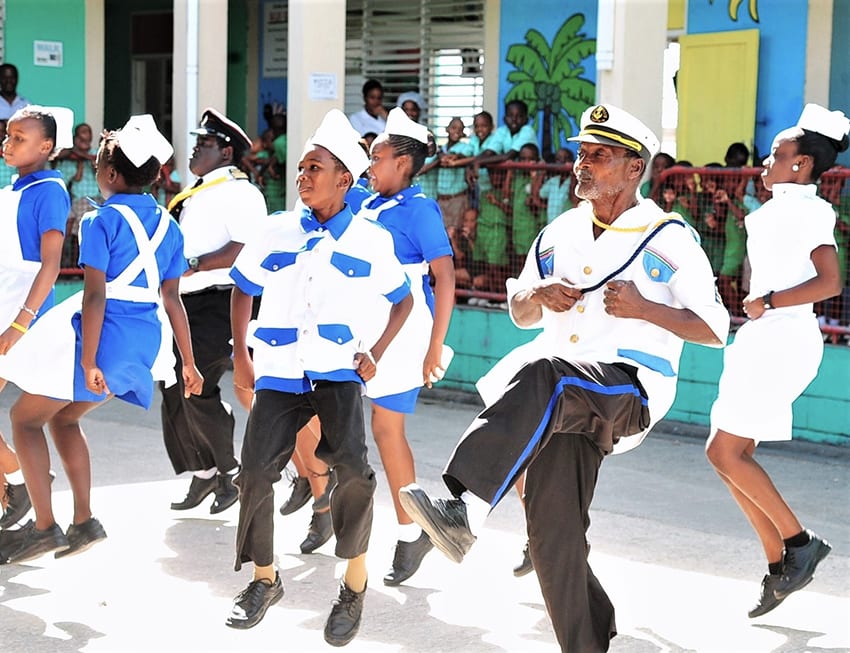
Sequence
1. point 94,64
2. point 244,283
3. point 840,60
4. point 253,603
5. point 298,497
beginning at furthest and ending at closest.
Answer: point 94,64, point 840,60, point 298,497, point 244,283, point 253,603

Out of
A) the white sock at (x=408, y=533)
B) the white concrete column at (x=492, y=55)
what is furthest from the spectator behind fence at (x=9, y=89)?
the white sock at (x=408, y=533)

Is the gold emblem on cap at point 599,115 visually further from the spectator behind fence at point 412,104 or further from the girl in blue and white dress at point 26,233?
the spectator behind fence at point 412,104

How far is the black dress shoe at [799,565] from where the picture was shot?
5.62 meters

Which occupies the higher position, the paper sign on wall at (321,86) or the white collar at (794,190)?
the paper sign on wall at (321,86)

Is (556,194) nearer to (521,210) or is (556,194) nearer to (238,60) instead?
(521,210)

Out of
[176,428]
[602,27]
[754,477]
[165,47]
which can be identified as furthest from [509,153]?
[165,47]

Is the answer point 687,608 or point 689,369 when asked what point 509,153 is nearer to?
point 689,369

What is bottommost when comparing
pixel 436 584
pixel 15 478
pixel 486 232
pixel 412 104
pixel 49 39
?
pixel 436 584

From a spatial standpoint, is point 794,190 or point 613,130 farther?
point 794,190

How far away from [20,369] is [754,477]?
2.96 meters

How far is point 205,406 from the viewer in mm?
7246

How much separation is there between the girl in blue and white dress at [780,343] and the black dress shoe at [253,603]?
1.83m

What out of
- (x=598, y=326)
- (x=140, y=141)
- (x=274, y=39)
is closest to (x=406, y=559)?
(x=598, y=326)

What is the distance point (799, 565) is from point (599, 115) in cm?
203
